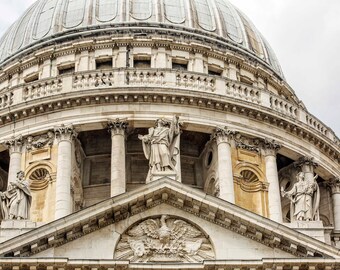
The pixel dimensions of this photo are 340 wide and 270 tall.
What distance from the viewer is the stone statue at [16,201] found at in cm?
3011

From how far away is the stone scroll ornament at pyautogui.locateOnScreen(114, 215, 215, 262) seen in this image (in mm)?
28500

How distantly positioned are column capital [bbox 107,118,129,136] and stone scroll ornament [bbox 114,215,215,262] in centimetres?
1520

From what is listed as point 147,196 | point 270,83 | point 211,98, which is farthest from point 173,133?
point 270,83

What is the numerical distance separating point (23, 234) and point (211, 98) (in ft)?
60.8

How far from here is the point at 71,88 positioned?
45094 millimetres

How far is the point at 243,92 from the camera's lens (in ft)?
153

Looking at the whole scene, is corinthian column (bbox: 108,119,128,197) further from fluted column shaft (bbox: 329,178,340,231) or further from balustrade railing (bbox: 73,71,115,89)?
fluted column shaft (bbox: 329,178,340,231)

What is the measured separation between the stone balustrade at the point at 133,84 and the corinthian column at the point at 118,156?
5.86 feet

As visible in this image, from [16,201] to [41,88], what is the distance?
16.0 metres

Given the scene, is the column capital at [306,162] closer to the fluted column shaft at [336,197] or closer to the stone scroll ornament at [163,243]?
the fluted column shaft at [336,197]

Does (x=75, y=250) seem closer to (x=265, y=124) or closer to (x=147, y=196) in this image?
(x=147, y=196)

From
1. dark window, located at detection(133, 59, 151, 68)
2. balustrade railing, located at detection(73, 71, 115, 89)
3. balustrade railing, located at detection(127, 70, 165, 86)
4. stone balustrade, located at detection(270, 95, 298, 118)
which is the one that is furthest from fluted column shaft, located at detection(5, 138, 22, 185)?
stone balustrade, located at detection(270, 95, 298, 118)

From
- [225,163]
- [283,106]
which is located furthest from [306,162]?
[225,163]

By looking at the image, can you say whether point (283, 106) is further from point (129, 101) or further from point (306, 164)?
point (129, 101)
